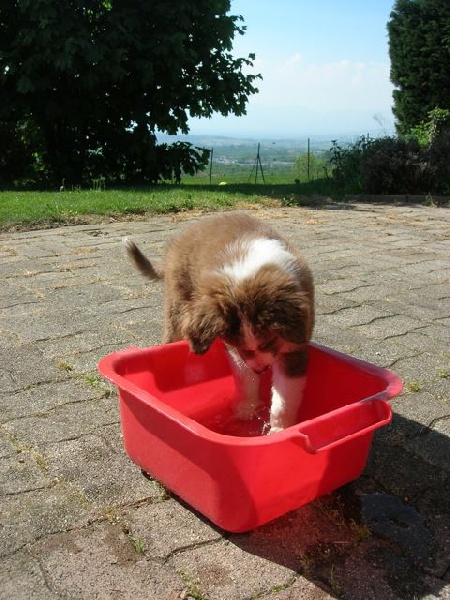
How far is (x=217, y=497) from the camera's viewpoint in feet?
7.30

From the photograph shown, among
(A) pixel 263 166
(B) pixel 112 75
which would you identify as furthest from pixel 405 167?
(A) pixel 263 166

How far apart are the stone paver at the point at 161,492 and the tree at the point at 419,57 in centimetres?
1319

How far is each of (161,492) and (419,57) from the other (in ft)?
55.4

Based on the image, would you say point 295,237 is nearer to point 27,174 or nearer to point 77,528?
point 77,528

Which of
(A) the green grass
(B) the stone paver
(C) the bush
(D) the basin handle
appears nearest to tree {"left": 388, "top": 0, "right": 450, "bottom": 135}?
(C) the bush

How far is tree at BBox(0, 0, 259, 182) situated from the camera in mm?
13180

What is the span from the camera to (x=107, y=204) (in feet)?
29.9

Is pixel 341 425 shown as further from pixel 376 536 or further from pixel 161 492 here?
pixel 161 492

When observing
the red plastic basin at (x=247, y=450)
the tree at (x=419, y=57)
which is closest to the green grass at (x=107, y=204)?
the red plastic basin at (x=247, y=450)

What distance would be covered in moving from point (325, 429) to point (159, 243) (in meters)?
5.05

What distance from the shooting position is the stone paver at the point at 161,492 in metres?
2.07

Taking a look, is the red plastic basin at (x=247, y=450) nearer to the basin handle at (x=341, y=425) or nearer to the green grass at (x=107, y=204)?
the basin handle at (x=341, y=425)

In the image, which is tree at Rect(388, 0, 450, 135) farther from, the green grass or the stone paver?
the stone paver

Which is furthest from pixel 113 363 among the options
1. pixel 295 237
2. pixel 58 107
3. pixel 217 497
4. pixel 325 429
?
pixel 58 107
